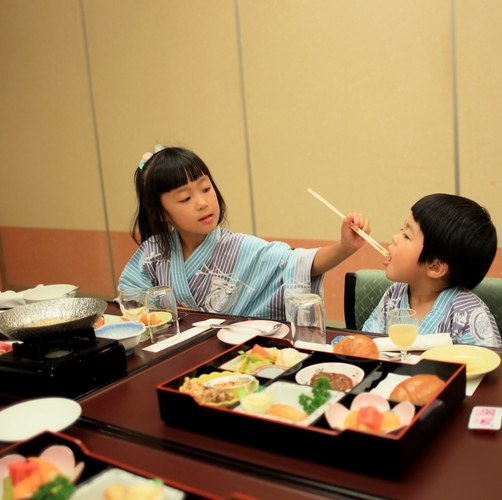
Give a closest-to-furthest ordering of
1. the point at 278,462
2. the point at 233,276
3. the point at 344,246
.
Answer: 1. the point at 278,462
2. the point at 344,246
3. the point at 233,276

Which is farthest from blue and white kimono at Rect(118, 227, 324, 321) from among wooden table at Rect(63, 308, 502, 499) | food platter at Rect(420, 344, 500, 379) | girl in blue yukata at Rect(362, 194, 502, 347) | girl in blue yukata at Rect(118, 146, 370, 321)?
wooden table at Rect(63, 308, 502, 499)

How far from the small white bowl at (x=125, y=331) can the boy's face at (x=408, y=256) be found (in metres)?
0.79

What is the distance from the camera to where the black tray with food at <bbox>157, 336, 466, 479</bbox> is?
2.95 ft

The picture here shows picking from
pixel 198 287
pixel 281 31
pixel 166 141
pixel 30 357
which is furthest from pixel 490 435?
pixel 166 141

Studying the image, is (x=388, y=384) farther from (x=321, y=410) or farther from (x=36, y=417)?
(x=36, y=417)

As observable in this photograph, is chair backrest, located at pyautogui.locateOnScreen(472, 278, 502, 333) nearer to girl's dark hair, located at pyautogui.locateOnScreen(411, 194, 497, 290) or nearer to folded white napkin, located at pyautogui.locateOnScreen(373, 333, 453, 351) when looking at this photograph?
girl's dark hair, located at pyautogui.locateOnScreen(411, 194, 497, 290)

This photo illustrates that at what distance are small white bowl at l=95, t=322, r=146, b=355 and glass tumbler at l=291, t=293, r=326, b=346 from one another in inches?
18.1

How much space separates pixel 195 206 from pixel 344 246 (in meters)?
0.57

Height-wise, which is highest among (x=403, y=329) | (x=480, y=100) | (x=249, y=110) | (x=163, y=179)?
(x=249, y=110)

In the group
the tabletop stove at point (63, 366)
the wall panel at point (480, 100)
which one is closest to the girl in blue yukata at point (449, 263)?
the tabletop stove at point (63, 366)

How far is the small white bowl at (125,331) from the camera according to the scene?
5.28ft

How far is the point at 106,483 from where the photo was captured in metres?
0.88

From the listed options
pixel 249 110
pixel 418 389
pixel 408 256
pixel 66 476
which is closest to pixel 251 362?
pixel 418 389

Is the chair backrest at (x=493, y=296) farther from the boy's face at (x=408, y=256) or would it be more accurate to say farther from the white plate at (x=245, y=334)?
the white plate at (x=245, y=334)
